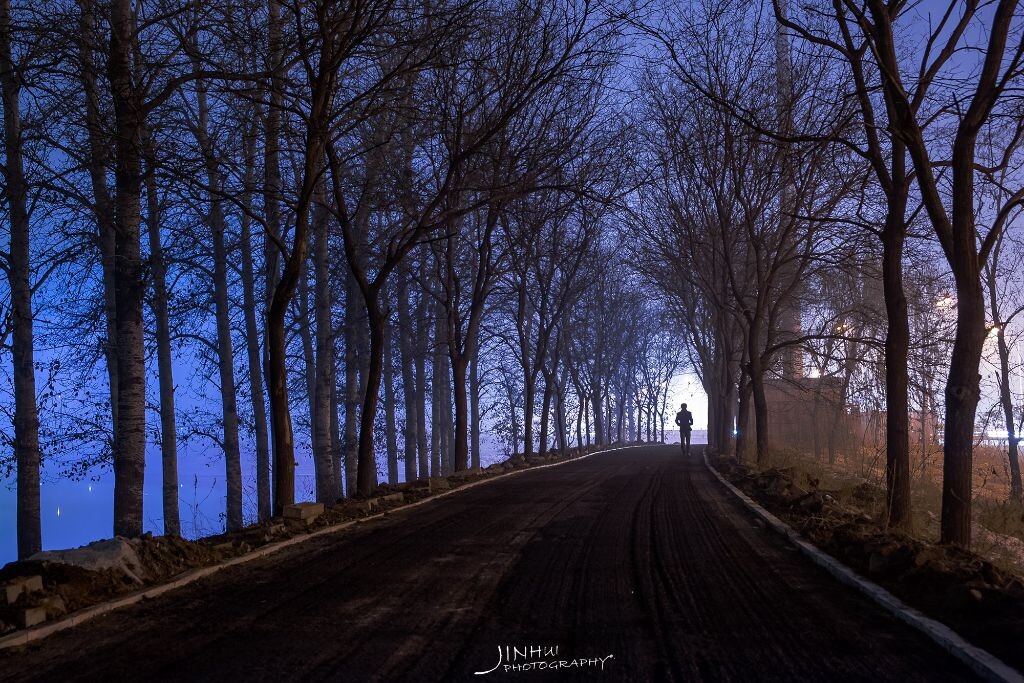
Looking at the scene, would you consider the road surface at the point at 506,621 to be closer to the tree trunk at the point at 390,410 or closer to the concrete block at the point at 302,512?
the concrete block at the point at 302,512

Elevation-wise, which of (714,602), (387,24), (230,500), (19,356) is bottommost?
(230,500)

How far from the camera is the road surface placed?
4.74m

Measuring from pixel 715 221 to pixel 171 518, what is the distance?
19.0m

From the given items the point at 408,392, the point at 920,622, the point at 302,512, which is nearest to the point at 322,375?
the point at 302,512

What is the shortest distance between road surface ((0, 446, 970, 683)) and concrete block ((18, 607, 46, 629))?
0.31 m

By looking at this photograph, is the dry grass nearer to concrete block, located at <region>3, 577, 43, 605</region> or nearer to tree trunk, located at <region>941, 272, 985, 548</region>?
tree trunk, located at <region>941, 272, 985, 548</region>

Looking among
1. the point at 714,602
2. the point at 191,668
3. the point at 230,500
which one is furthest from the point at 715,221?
the point at 191,668

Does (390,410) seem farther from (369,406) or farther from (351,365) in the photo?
(369,406)

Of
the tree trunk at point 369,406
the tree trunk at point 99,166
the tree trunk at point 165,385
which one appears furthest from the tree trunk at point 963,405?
the tree trunk at point 165,385

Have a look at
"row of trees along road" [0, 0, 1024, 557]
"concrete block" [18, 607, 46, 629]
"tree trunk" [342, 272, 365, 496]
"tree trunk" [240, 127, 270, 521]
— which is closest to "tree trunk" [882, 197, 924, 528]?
"row of trees along road" [0, 0, 1024, 557]

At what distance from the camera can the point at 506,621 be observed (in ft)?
19.2

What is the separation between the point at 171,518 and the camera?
18969 millimetres

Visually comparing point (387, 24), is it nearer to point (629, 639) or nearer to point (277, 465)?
point (277, 465)

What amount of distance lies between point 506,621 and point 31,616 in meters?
3.26
